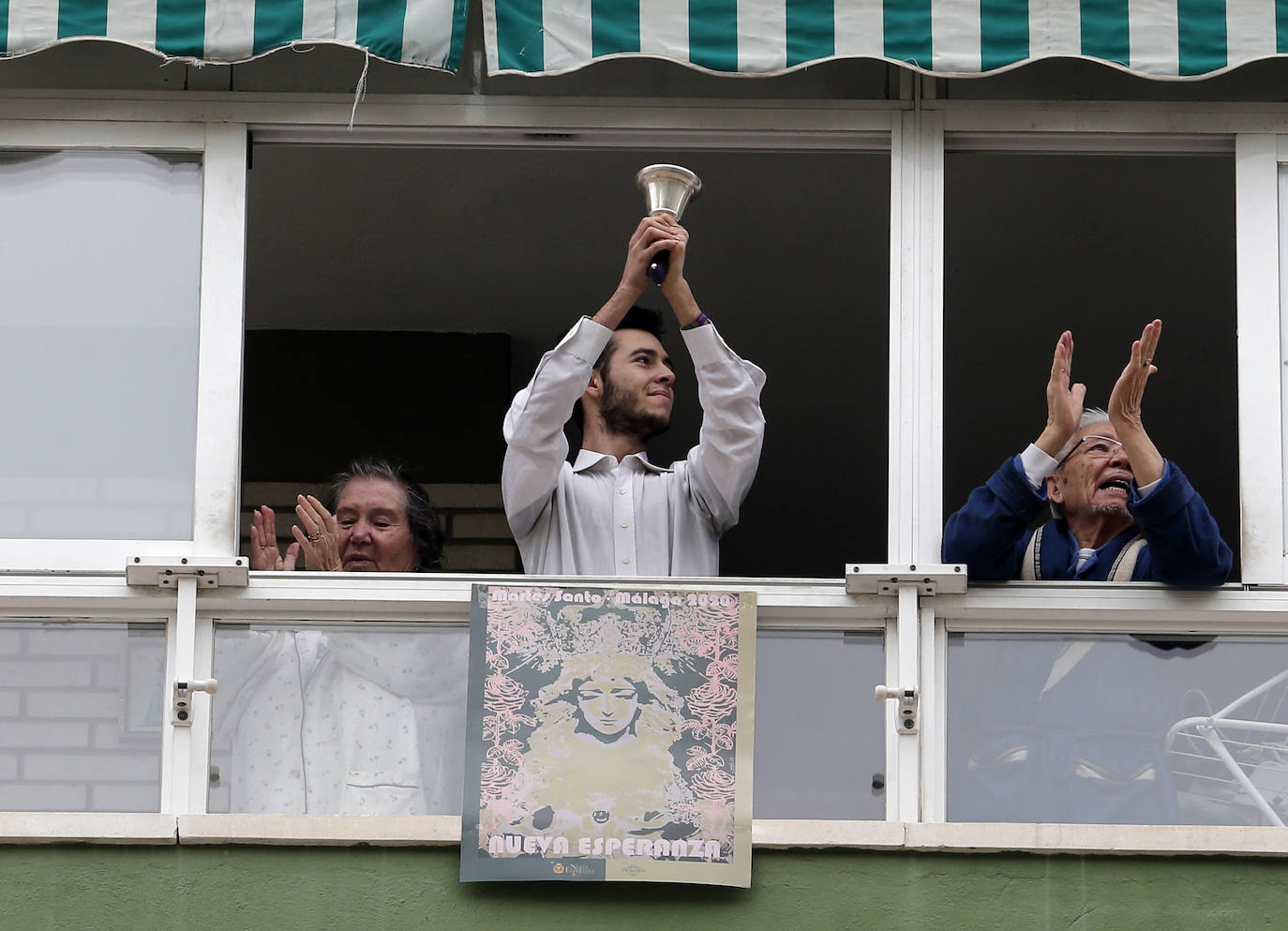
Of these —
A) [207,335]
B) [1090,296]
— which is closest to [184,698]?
[207,335]

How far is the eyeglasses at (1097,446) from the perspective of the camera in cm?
568

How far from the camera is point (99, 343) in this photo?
17.5 feet

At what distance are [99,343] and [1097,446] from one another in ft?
8.42

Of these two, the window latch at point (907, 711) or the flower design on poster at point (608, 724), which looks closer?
the flower design on poster at point (608, 724)

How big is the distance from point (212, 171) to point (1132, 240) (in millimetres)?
3298

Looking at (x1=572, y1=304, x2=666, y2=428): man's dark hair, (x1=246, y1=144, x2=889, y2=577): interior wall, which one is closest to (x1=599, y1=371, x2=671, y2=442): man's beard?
(x1=572, y1=304, x2=666, y2=428): man's dark hair

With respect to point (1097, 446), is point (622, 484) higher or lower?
lower

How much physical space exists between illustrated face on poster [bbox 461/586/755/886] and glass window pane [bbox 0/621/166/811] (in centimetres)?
79

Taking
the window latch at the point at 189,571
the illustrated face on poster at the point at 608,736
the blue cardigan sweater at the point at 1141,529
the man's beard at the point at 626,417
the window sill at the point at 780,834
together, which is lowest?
the window sill at the point at 780,834

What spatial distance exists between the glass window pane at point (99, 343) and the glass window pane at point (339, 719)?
406 millimetres

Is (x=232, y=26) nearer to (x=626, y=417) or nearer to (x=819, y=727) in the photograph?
(x=626, y=417)

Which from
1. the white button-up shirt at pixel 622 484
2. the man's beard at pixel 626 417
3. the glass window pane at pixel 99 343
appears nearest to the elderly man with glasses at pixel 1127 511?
the white button-up shirt at pixel 622 484

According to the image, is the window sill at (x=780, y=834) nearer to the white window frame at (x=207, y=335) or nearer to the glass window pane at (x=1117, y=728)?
the glass window pane at (x=1117, y=728)

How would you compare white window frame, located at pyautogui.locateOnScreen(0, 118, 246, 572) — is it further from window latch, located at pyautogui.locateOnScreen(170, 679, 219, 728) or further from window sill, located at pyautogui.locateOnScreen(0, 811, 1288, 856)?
window sill, located at pyautogui.locateOnScreen(0, 811, 1288, 856)
